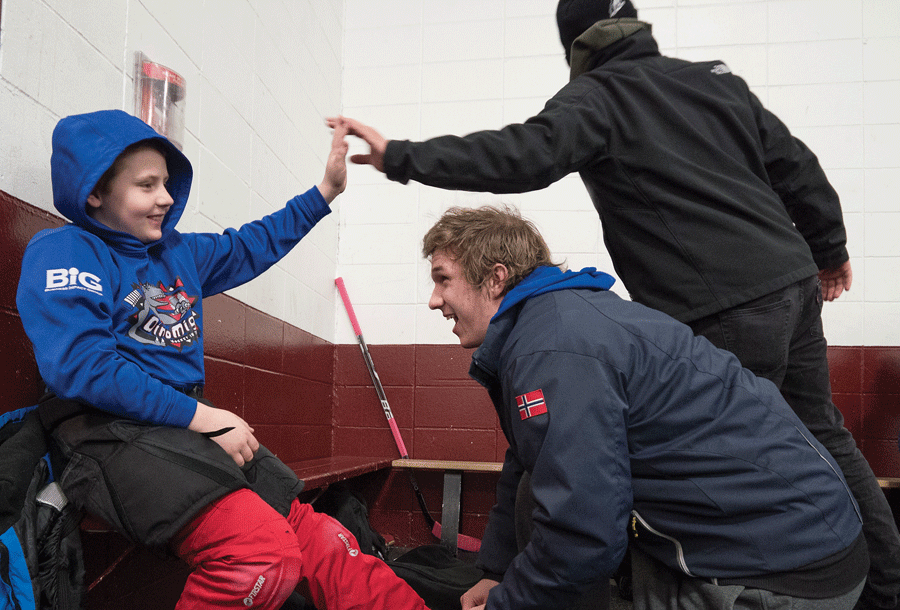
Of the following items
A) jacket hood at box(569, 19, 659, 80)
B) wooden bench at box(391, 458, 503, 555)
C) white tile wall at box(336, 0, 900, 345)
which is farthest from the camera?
white tile wall at box(336, 0, 900, 345)

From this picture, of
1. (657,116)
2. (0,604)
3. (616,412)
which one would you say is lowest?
(0,604)

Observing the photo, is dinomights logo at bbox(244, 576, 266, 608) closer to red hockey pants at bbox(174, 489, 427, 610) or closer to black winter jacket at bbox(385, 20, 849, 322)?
red hockey pants at bbox(174, 489, 427, 610)

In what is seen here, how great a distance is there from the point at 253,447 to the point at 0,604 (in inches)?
18.1

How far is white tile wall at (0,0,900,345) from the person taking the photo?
273 cm

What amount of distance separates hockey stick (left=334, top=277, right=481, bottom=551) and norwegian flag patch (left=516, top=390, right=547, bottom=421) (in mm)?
2274

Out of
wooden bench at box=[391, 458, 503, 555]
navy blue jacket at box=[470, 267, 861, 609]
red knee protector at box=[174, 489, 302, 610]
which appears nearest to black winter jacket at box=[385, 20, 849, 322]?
navy blue jacket at box=[470, 267, 861, 609]

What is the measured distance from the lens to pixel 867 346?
3207 millimetres

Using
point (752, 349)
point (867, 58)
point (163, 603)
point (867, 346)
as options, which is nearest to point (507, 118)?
point (867, 58)

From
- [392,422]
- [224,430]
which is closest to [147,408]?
[224,430]

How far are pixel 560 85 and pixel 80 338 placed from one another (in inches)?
116

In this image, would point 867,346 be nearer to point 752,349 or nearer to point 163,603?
point 752,349

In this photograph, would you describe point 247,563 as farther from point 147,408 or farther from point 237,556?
point 147,408

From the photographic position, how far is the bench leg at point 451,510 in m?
3.10

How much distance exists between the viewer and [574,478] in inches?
39.3
